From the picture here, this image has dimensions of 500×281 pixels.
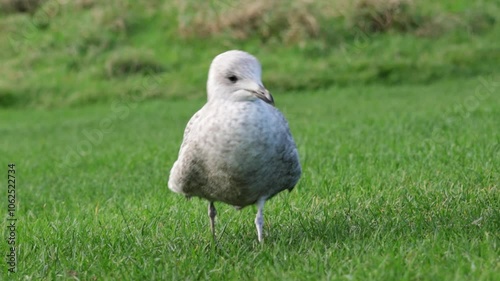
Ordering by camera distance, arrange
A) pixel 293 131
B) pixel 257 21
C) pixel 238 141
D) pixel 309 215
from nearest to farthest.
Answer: pixel 238 141 → pixel 309 215 → pixel 293 131 → pixel 257 21

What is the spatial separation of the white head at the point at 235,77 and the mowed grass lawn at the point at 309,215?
3.32 feet

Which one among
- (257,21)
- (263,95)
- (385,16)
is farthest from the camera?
(257,21)

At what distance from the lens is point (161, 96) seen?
2466 cm

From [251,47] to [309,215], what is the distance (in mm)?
21730

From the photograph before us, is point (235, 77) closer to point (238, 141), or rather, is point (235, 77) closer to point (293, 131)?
point (238, 141)

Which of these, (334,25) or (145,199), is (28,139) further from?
(334,25)

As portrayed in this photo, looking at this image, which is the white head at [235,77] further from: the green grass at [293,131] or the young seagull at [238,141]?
the green grass at [293,131]

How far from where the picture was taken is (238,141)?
4.17m

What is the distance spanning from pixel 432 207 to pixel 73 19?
28033 millimetres

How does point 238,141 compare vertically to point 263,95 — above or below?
below

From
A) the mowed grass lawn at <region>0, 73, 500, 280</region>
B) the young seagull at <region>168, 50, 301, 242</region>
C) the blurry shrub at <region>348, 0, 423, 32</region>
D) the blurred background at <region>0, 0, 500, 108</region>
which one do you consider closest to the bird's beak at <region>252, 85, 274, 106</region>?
the young seagull at <region>168, 50, 301, 242</region>

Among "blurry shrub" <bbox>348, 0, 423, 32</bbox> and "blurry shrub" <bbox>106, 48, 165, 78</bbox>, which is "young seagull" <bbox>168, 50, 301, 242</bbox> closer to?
"blurry shrub" <bbox>106, 48, 165, 78</bbox>

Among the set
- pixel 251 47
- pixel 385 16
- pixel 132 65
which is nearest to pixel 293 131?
pixel 251 47

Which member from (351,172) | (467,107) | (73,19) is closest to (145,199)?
(351,172)
